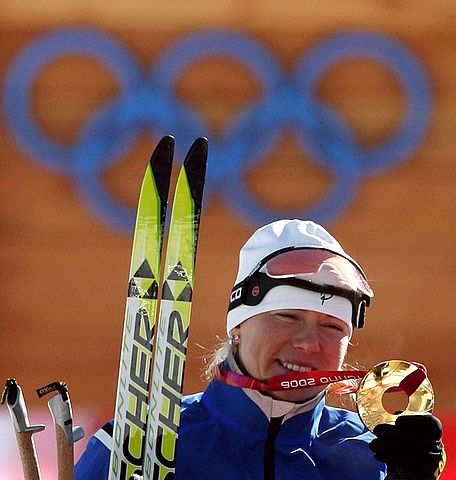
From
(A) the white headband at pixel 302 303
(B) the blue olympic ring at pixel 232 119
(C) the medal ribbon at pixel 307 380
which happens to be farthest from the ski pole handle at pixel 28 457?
(B) the blue olympic ring at pixel 232 119

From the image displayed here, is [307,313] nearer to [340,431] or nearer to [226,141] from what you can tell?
[340,431]

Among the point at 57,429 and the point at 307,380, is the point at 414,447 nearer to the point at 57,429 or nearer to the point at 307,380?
the point at 307,380

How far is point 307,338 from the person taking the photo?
2729 mm

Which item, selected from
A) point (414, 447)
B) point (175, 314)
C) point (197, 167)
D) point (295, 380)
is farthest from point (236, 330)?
point (414, 447)

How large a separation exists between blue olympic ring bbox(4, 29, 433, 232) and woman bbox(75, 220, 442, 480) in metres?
4.42

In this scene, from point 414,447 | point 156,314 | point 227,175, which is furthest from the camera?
point 227,175

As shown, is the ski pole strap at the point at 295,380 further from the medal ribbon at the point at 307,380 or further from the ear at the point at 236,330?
the ear at the point at 236,330

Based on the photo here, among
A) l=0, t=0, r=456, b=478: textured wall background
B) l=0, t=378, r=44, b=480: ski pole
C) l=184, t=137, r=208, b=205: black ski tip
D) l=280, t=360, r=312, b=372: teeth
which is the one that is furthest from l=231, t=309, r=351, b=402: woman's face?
l=0, t=0, r=456, b=478: textured wall background

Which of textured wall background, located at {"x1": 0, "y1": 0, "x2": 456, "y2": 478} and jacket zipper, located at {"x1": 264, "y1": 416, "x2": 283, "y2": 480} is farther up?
textured wall background, located at {"x1": 0, "y1": 0, "x2": 456, "y2": 478}

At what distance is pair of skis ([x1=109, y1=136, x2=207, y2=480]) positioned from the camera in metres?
2.78

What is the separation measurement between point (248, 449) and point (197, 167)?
0.65 m

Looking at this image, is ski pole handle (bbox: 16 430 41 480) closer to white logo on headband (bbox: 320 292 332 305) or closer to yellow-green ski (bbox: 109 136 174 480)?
yellow-green ski (bbox: 109 136 174 480)

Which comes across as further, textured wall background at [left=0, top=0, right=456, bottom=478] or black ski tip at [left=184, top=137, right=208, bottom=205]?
textured wall background at [left=0, top=0, right=456, bottom=478]

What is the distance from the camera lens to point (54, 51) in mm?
7426
